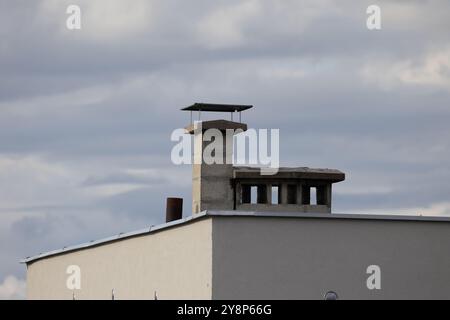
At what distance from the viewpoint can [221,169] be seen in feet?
212

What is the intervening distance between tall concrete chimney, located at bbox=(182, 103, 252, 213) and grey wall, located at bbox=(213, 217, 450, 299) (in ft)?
93.1

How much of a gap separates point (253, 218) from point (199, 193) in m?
30.2

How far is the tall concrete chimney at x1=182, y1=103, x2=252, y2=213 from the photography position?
202ft

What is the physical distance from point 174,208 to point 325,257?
14962mm

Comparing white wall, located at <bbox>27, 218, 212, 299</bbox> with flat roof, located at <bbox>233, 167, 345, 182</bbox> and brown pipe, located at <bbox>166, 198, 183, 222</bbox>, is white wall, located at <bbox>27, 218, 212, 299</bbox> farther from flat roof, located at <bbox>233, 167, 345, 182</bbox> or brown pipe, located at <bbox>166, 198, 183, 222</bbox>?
flat roof, located at <bbox>233, 167, 345, 182</bbox>

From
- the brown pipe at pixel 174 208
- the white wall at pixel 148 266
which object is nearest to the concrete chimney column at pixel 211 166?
the white wall at pixel 148 266

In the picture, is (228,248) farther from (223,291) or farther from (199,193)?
(199,193)

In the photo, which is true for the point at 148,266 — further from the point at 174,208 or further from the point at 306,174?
the point at 306,174

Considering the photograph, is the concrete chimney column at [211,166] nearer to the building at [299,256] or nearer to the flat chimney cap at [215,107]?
the flat chimney cap at [215,107]

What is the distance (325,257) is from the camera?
32.7 metres

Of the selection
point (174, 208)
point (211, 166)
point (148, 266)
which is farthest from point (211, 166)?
point (148, 266)

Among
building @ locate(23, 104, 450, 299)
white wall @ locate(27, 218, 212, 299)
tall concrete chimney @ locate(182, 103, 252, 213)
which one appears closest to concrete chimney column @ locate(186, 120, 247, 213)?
tall concrete chimney @ locate(182, 103, 252, 213)
